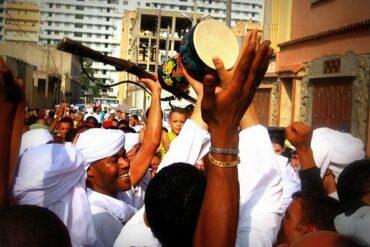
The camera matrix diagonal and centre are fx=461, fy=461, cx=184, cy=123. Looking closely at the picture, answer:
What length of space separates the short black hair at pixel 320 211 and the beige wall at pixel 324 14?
869cm

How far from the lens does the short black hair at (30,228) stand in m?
1.55

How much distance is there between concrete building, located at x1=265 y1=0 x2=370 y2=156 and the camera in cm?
1011

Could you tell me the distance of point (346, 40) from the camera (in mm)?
10766

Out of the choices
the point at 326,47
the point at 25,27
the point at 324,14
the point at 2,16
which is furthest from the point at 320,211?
the point at 2,16

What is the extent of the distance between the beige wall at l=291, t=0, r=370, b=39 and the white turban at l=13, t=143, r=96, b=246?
9097 millimetres

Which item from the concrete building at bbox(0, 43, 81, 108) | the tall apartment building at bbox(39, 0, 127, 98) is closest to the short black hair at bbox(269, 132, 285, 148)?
the concrete building at bbox(0, 43, 81, 108)

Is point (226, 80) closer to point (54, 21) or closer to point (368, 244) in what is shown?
point (368, 244)

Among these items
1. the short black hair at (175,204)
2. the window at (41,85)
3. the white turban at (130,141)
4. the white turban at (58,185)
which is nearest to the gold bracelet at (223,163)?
the short black hair at (175,204)

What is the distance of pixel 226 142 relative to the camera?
4.98 ft

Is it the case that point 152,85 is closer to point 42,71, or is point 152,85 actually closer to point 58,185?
point 58,185

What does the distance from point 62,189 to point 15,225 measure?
0.81 meters

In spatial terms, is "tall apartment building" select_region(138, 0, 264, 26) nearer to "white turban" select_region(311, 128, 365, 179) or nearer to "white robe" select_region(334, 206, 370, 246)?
"white turban" select_region(311, 128, 365, 179)

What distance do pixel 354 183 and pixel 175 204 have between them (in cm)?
124

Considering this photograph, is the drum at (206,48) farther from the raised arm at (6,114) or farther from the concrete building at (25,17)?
the concrete building at (25,17)
